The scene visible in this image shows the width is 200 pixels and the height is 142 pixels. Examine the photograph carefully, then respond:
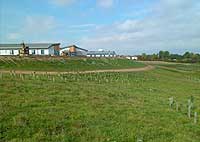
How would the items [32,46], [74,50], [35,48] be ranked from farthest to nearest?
[74,50] → [32,46] → [35,48]

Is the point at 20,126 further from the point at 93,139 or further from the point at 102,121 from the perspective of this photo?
the point at 102,121

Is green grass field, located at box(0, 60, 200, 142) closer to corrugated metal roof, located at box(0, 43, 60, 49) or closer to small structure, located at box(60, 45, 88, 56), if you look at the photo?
corrugated metal roof, located at box(0, 43, 60, 49)

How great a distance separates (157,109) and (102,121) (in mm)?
5663

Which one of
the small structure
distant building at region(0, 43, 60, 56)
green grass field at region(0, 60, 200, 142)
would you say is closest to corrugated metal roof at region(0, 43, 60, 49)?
distant building at region(0, 43, 60, 56)

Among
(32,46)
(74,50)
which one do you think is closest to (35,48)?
(32,46)

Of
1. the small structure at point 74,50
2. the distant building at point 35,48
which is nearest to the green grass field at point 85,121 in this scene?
the distant building at point 35,48

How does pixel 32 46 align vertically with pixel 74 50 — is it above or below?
above

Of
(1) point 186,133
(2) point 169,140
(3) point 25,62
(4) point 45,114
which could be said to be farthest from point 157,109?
(3) point 25,62

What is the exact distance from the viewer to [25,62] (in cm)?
5519

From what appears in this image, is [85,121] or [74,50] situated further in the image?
[74,50]

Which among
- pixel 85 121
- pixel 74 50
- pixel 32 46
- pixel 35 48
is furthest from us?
pixel 74 50

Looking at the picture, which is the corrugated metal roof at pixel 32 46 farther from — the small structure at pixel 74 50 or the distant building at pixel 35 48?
the small structure at pixel 74 50

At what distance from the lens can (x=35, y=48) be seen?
354ft

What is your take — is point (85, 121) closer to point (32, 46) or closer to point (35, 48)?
point (35, 48)
